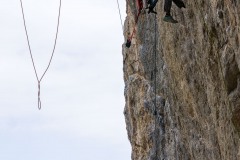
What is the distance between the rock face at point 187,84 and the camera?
10891 mm

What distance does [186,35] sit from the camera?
563 inches

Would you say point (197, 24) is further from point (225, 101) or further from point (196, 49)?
point (225, 101)

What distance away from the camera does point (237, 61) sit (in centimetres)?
1020

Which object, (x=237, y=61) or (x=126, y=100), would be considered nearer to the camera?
(x=237, y=61)

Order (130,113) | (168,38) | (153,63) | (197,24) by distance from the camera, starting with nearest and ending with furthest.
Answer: (197,24) → (168,38) → (153,63) → (130,113)

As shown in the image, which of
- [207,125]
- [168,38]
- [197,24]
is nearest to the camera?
[197,24]

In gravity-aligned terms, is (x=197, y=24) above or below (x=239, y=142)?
above

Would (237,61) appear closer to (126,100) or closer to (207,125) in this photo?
(207,125)

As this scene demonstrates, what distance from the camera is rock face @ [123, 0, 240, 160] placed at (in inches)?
429

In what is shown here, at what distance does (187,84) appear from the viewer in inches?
589

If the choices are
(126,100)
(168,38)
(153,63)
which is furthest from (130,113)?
(168,38)

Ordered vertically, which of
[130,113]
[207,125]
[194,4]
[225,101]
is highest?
[194,4]

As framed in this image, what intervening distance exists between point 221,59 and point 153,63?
9.93 m

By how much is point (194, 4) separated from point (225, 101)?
2606 millimetres
